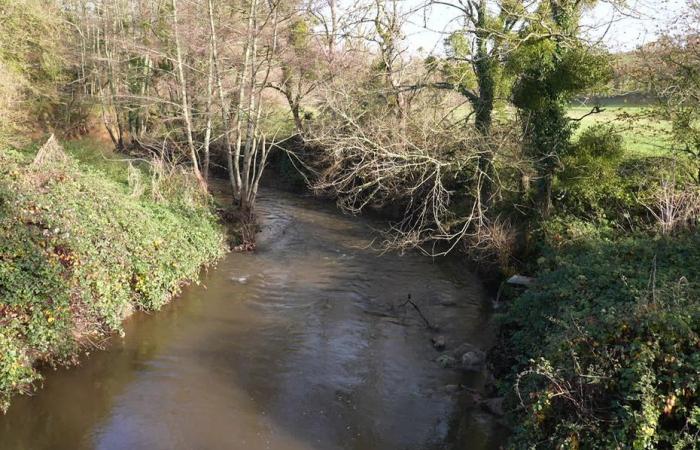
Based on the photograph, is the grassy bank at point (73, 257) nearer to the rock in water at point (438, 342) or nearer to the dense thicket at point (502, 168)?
the dense thicket at point (502, 168)

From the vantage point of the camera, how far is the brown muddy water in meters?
7.72

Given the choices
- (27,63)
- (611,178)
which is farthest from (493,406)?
(27,63)

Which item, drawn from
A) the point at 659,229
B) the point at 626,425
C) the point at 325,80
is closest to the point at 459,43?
the point at 325,80

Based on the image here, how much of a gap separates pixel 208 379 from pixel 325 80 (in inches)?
530

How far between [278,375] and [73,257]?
13.3 feet

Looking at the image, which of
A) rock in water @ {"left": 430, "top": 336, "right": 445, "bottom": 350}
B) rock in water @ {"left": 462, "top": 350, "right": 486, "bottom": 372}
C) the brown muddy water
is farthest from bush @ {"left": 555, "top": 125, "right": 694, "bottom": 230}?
rock in water @ {"left": 430, "top": 336, "right": 445, "bottom": 350}

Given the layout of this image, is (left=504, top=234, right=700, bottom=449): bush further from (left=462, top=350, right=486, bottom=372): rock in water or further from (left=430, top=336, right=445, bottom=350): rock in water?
(left=430, top=336, right=445, bottom=350): rock in water

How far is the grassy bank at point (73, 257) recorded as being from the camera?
25.6 ft

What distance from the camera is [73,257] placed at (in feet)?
29.5

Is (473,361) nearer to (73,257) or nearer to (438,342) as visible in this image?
(438,342)

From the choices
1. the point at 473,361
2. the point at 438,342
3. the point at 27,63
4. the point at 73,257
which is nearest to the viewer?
the point at 73,257

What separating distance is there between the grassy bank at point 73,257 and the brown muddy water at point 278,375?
2.06ft

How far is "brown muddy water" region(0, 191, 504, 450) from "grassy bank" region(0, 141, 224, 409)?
0.63 metres

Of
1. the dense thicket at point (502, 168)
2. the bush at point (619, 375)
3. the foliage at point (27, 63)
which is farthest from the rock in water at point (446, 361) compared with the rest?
the foliage at point (27, 63)
